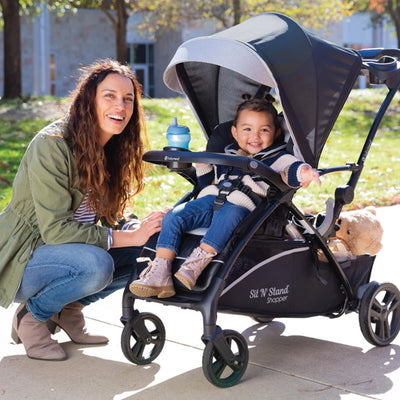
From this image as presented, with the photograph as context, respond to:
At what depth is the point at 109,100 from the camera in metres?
3.73

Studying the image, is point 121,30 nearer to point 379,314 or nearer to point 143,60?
point 143,60

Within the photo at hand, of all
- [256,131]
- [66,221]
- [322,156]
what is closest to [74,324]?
[66,221]

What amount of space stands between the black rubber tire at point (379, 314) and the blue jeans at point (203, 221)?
0.87 m

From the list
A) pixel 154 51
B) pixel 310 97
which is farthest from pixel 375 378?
pixel 154 51

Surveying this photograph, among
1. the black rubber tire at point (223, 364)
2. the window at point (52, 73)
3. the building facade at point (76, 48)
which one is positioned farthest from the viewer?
the window at point (52, 73)

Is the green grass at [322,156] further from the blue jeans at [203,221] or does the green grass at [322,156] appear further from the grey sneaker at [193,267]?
the grey sneaker at [193,267]

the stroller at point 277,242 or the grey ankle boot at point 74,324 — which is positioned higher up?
the stroller at point 277,242

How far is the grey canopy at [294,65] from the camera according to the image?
139 inches

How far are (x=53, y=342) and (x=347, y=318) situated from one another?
5.76 ft

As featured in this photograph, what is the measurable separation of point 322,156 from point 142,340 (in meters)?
7.43

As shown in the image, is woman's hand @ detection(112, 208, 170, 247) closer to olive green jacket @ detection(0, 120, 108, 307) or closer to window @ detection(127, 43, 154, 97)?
olive green jacket @ detection(0, 120, 108, 307)

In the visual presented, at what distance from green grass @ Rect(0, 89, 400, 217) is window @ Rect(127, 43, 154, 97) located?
44.6 ft

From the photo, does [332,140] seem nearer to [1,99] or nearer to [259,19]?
[1,99]

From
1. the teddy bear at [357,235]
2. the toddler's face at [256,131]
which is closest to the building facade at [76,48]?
the teddy bear at [357,235]
